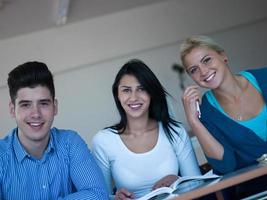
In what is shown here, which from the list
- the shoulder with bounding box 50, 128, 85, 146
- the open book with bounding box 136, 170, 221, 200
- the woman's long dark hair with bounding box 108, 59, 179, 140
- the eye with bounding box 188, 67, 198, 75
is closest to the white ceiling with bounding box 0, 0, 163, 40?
the woman's long dark hair with bounding box 108, 59, 179, 140

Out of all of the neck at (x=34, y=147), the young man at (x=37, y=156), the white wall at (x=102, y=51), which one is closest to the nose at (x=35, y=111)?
the young man at (x=37, y=156)

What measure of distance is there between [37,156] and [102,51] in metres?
3.54

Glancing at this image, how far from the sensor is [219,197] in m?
1.40

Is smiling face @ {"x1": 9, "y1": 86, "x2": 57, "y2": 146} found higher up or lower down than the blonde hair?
lower down

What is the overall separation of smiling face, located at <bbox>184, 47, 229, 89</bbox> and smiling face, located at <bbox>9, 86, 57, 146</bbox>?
0.73 meters

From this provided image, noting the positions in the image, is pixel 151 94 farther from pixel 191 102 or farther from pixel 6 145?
pixel 6 145

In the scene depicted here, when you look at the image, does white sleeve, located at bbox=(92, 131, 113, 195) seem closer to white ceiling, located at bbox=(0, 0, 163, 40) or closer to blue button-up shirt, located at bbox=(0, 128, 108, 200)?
blue button-up shirt, located at bbox=(0, 128, 108, 200)

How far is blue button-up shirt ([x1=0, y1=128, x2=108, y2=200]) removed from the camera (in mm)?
1660

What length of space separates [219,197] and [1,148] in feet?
3.12

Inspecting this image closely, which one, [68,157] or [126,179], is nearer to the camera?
[68,157]

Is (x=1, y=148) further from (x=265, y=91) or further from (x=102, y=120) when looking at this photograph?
(x=102, y=120)

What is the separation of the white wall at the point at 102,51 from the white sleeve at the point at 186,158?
2.93 m

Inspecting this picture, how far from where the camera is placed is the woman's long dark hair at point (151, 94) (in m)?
2.22

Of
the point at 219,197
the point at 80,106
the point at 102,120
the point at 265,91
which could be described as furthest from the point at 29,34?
the point at 219,197
